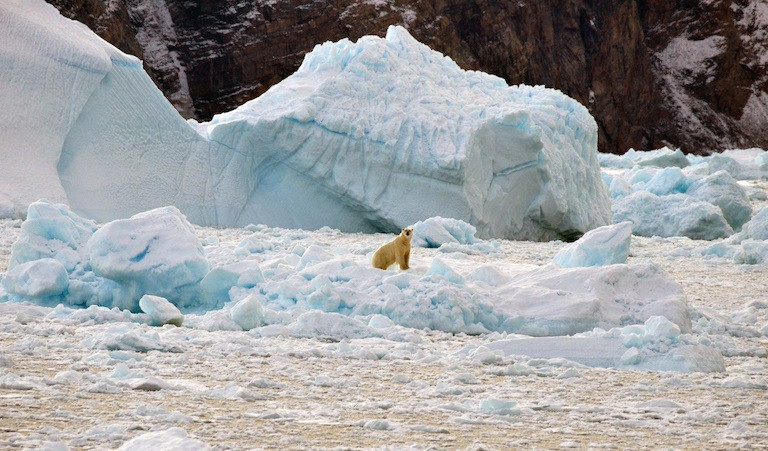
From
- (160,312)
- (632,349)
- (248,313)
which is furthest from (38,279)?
(632,349)

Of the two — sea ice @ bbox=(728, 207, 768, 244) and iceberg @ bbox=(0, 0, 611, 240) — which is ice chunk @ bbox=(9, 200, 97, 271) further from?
sea ice @ bbox=(728, 207, 768, 244)

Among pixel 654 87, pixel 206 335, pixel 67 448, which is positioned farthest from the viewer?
pixel 654 87

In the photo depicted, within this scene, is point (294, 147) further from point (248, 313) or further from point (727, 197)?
point (727, 197)

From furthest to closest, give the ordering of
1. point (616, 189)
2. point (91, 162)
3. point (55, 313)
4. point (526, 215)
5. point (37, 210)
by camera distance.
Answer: point (616, 189), point (526, 215), point (91, 162), point (37, 210), point (55, 313)

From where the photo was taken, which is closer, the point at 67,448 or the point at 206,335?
the point at 67,448

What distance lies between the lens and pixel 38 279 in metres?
4.89

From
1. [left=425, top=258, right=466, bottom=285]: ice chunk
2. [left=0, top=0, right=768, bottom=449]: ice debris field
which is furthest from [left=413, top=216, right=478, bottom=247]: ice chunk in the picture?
[left=425, top=258, right=466, bottom=285]: ice chunk

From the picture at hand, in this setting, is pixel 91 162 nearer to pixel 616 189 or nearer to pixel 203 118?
pixel 616 189

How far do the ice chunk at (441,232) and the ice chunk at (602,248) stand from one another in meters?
1.92

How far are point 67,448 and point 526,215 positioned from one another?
318 inches

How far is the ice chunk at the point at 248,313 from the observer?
14.5 feet

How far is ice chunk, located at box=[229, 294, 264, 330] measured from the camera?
4426 millimetres

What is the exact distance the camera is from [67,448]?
2.33 m

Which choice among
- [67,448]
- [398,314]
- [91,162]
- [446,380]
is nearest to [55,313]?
[398,314]
